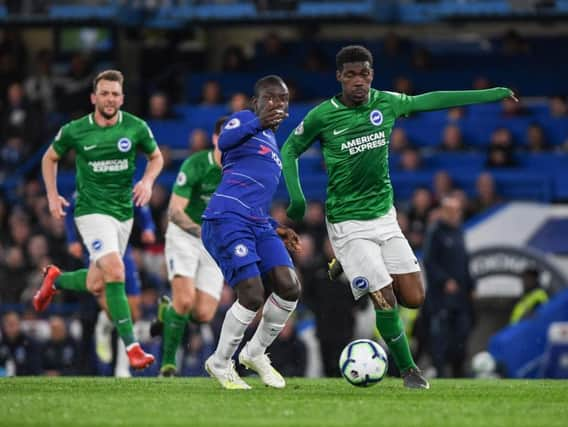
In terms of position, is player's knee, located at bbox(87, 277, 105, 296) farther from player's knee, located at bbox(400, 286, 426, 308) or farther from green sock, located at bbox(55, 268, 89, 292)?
player's knee, located at bbox(400, 286, 426, 308)

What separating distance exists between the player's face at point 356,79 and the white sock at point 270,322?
1.70m

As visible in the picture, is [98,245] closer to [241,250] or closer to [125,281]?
[125,281]

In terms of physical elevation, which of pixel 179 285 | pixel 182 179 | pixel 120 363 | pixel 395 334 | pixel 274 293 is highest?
pixel 182 179

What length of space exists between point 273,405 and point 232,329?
51.3 inches

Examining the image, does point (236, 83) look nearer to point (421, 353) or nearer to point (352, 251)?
point (421, 353)

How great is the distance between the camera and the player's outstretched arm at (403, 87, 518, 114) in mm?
11852

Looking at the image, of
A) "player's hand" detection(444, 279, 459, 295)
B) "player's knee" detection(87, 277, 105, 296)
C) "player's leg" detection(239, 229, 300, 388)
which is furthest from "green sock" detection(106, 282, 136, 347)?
"player's hand" detection(444, 279, 459, 295)

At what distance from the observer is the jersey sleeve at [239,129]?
1134 cm

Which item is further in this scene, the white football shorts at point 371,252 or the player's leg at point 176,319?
the player's leg at point 176,319

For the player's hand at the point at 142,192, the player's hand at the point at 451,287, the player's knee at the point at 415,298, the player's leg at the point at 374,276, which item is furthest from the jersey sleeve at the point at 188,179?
the player's hand at the point at 451,287

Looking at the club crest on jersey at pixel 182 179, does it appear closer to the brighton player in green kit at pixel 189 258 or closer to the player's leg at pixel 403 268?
the brighton player in green kit at pixel 189 258

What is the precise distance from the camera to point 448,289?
18516 millimetres

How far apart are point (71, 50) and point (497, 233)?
39.3ft

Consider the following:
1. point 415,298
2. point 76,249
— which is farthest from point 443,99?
point 76,249
